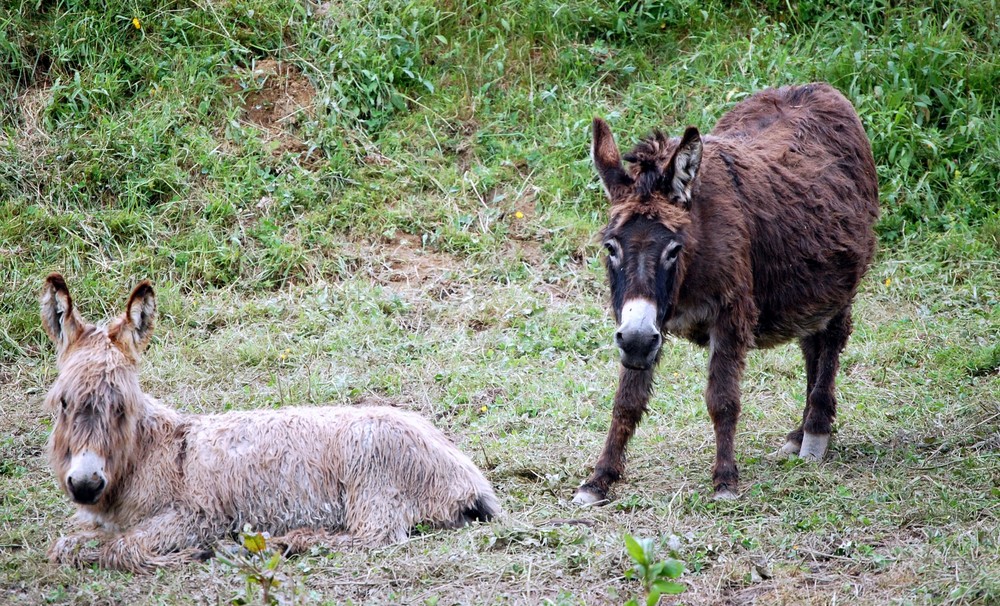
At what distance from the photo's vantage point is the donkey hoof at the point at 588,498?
550cm

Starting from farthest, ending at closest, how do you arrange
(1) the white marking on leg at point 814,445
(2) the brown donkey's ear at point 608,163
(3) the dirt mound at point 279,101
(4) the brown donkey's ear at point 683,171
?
1. (3) the dirt mound at point 279,101
2. (1) the white marking on leg at point 814,445
3. (2) the brown donkey's ear at point 608,163
4. (4) the brown donkey's ear at point 683,171

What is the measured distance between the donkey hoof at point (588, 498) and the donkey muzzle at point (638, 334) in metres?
0.84

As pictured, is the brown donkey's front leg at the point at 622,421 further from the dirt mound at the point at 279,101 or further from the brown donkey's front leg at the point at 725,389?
the dirt mound at the point at 279,101

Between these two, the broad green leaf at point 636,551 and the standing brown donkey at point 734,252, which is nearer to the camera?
the broad green leaf at point 636,551

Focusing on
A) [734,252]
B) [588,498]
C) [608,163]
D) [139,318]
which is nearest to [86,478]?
[139,318]

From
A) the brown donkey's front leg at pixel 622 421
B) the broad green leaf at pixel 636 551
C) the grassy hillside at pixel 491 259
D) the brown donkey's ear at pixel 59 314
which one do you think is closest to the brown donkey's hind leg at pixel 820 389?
the grassy hillside at pixel 491 259

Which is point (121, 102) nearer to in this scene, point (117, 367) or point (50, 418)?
point (50, 418)

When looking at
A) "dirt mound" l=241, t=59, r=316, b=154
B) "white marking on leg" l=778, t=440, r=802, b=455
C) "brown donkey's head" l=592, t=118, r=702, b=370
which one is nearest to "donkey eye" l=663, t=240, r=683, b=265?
"brown donkey's head" l=592, t=118, r=702, b=370

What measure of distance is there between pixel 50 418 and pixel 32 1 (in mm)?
5489

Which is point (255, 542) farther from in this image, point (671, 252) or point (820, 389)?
point (820, 389)

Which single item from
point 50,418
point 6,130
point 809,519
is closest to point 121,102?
point 6,130

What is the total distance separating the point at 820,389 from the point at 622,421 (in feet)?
4.80

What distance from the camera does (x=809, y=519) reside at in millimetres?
5000

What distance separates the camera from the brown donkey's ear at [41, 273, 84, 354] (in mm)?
4883
